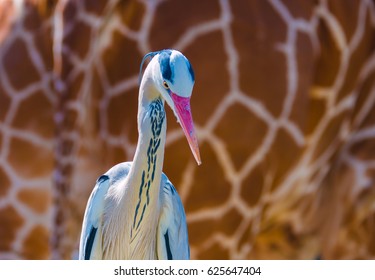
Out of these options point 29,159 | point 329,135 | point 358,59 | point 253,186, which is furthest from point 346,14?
point 29,159

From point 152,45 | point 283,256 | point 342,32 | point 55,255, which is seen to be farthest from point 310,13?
point 55,255

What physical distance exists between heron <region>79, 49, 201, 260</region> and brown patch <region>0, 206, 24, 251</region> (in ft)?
0.88

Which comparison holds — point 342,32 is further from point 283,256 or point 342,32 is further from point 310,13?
point 283,256

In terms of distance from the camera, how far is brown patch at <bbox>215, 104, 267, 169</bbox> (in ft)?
3.31

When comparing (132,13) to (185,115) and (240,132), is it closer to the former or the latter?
(240,132)

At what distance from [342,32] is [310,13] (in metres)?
0.06

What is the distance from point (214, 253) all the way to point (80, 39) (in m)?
0.33

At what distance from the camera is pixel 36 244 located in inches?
41.8

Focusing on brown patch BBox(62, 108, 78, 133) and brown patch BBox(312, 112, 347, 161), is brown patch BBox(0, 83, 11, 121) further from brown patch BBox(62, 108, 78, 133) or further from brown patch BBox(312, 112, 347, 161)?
brown patch BBox(312, 112, 347, 161)

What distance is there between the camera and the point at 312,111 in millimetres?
1081

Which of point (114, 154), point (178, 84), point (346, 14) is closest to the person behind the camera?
point (178, 84)

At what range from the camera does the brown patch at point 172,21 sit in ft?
3.27

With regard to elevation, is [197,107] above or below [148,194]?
above

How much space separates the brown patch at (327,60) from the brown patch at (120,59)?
263 mm
